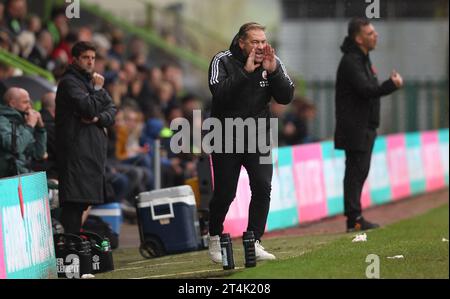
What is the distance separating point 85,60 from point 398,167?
36.3 ft

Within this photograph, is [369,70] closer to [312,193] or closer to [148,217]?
[148,217]

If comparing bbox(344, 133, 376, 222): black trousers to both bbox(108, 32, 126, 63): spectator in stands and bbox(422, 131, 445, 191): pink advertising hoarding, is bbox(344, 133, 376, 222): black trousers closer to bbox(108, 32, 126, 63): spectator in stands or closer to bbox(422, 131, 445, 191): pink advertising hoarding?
bbox(108, 32, 126, 63): spectator in stands

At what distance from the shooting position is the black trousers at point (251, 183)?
39.7 ft

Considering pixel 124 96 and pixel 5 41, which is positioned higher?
pixel 5 41

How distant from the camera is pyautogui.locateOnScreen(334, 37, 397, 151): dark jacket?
599 inches

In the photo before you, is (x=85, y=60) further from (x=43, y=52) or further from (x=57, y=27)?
(x=57, y=27)

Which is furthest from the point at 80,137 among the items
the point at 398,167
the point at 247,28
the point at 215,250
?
the point at 398,167

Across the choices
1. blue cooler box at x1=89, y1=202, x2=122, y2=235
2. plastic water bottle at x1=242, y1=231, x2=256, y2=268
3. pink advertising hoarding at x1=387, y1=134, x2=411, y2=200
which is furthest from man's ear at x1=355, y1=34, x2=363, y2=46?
pink advertising hoarding at x1=387, y1=134, x2=411, y2=200

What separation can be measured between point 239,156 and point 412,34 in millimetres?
24785

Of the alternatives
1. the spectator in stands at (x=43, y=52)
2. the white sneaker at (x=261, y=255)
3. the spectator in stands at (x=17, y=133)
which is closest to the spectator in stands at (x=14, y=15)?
the spectator in stands at (x=43, y=52)

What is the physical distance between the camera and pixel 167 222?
48.2 ft

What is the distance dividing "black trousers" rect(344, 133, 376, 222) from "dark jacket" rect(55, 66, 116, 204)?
3330mm

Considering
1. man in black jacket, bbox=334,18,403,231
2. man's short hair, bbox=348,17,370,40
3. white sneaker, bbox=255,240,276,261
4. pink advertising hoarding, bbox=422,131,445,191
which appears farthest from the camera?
pink advertising hoarding, bbox=422,131,445,191
